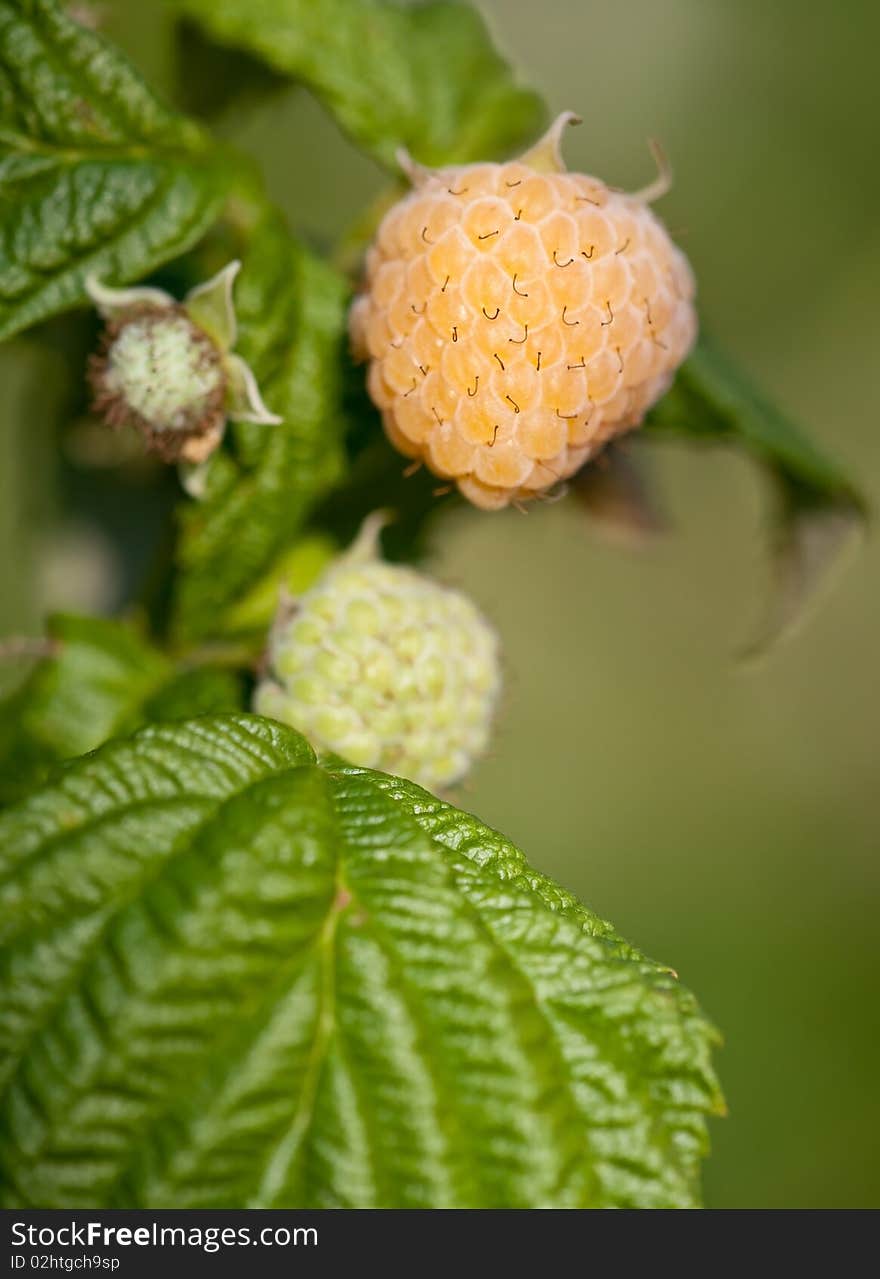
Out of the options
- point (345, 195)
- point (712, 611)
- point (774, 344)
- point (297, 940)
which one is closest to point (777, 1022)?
point (712, 611)

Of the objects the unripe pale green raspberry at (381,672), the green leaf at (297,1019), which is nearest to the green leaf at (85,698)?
the unripe pale green raspberry at (381,672)

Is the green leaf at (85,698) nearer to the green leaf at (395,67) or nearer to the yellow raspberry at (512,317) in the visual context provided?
the yellow raspberry at (512,317)

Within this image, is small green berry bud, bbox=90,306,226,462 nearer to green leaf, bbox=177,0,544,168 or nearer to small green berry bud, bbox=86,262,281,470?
small green berry bud, bbox=86,262,281,470

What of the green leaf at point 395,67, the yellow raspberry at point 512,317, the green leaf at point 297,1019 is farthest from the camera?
the green leaf at point 395,67

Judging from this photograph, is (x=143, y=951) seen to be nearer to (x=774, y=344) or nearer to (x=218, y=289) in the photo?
(x=218, y=289)

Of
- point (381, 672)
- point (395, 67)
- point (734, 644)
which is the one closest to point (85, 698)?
point (381, 672)

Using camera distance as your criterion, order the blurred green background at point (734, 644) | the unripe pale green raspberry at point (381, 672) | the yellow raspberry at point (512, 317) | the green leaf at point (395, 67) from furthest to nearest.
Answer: the blurred green background at point (734, 644)
the green leaf at point (395, 67)
the unripe pale green raspberry at point (381, 672)
the yellow raspberry at point (512, 317)

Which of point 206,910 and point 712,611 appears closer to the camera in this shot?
point 206,910
